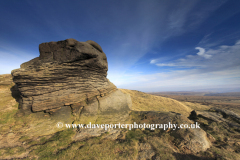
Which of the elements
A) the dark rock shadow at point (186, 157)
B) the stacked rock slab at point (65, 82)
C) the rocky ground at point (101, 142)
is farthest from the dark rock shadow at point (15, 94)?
the dark rock shadow at point (186, 157)

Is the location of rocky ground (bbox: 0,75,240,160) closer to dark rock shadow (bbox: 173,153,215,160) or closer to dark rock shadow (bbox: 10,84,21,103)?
dark rock shadow (bbox: 173,153,215,160)

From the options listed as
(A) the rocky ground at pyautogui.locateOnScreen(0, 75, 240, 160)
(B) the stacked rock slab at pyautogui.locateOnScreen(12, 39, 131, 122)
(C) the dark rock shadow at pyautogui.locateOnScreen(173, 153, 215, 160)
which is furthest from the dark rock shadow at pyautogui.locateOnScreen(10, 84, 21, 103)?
(C) the dark rock shadow at pyautogui.locateOnScreen(173, 153, 215, 160)

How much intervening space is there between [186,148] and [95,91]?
410 inches

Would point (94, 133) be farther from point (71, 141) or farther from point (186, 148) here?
point (186, 148)

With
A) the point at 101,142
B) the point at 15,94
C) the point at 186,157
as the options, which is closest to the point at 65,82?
the point at 101,142

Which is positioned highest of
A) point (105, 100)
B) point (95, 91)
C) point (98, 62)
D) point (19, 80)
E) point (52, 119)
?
point (98, 62)

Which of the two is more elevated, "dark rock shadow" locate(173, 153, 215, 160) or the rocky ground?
the rocky ground

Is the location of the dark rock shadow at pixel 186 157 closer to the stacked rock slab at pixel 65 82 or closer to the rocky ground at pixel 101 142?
the rocky ground at pixel 101 142

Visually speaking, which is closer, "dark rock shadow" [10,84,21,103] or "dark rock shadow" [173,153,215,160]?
"dark rock shadow" [173,153,215,160]

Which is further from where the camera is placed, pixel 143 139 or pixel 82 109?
pixel 82 109

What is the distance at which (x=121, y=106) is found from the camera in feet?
41.9

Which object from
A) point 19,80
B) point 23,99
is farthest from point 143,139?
point 19,80

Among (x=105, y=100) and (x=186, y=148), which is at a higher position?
(x=105, y=100)

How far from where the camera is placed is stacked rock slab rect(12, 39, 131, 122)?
29.3ft
